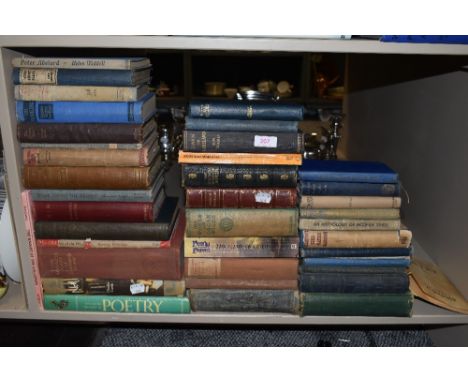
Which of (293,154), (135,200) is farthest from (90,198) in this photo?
(293,154)

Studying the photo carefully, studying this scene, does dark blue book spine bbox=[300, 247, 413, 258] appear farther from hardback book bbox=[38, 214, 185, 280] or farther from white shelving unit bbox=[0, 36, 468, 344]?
hardback book bbox=[38, 214, 185, 280]

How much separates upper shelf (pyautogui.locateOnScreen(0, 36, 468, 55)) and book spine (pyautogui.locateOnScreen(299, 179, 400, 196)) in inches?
10.3

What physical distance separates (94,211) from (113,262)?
4.5 inches

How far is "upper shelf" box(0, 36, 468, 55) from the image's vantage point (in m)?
0.72

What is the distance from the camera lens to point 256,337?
1.16 metres

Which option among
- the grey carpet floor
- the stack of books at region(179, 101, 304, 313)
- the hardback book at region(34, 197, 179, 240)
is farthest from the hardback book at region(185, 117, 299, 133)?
the grey carpet floor

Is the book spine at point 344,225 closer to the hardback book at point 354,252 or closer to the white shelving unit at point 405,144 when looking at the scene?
the hardback book at point 354,252

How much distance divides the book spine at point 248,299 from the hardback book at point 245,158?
10.9 inches

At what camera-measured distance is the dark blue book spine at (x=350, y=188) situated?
0.85 metres

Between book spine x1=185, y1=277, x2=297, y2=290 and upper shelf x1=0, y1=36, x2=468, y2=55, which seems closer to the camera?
upper shelf x1=0, y1=36, x2=468, y2=55

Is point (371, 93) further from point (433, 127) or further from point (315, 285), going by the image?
point (315, 285)

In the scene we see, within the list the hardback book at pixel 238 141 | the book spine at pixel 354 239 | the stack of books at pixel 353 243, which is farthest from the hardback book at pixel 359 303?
the hardback book at pixel 238 141

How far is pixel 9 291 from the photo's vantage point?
38.2 inches

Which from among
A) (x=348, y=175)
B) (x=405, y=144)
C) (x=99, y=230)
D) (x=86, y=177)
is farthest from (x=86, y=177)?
(x=405, y=144)
